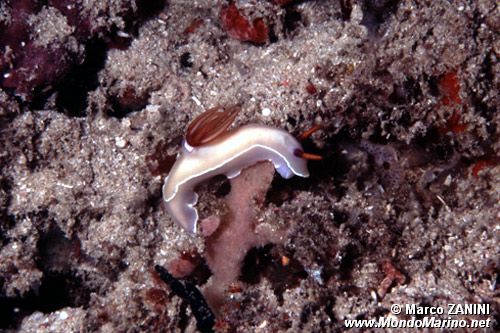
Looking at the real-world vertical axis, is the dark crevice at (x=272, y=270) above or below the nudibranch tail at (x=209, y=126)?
below

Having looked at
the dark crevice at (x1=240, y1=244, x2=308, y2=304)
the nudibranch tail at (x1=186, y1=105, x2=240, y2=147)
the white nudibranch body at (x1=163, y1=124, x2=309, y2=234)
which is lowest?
the dark crevice at (x1=240, y1=244, x2=308, y2=304)

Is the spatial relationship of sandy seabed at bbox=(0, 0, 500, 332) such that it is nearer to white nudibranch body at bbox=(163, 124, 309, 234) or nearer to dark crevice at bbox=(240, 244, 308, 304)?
dark crevice at bbox=(240, 244, 308, 304)

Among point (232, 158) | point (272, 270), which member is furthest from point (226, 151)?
point (272, 270)

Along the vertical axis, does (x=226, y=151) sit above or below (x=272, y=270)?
above

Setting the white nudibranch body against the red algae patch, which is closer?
the white nudibranch body

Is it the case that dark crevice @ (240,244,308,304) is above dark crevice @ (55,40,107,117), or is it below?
below

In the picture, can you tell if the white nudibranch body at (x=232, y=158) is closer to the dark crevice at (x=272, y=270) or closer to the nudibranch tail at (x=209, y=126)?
the nudibranch tail at (x=209, y=126)

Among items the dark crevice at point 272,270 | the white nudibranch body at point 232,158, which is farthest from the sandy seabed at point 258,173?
the white nudibranch body at point 232,158

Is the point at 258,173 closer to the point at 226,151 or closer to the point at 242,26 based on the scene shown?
the point at 226,151

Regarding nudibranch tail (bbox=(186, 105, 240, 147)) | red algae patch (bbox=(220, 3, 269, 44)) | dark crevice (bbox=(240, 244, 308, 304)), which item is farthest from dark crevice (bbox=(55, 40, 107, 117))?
dark crevice (bbox=(240, 244, 308, 304))
